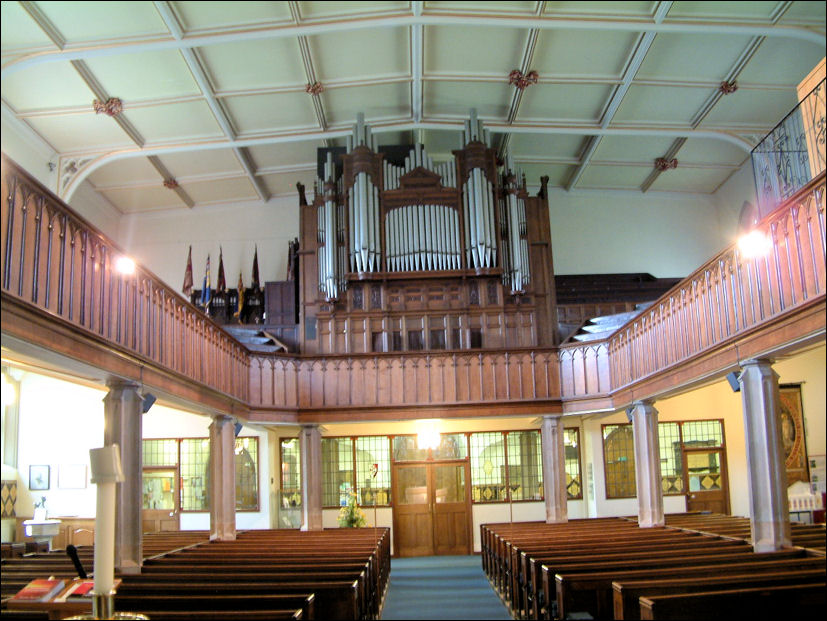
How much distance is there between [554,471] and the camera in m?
15.2

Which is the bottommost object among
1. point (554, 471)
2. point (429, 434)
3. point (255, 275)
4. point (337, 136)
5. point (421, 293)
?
point (554, 471)

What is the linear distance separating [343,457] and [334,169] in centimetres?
642

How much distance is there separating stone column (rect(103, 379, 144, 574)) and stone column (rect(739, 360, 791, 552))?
6.64 m

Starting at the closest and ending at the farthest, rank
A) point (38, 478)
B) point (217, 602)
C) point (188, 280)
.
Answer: point (217, 602)
point (38, 478)
point (188, 280)

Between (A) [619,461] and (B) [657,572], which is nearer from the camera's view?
(B) [657,572]

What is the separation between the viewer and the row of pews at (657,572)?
546 centimetres

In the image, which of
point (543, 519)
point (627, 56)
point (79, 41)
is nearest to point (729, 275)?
point (627, 56)

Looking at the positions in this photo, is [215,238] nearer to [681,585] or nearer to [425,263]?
[425,263]

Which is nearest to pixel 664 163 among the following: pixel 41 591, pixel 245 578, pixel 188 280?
pixel 188 280

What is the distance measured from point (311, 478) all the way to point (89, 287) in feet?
28.1

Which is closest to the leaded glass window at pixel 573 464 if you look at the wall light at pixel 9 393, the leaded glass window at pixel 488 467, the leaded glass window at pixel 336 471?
the leaded glass window at pixel 488 467

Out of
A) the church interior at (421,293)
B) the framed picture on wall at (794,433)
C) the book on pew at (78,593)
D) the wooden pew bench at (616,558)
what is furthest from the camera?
the framed picture on wall at (794,433)

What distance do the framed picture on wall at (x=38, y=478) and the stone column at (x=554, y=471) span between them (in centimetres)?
1009

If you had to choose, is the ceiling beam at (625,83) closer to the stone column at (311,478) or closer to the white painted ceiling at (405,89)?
the white painted ceiling at (405,89)
